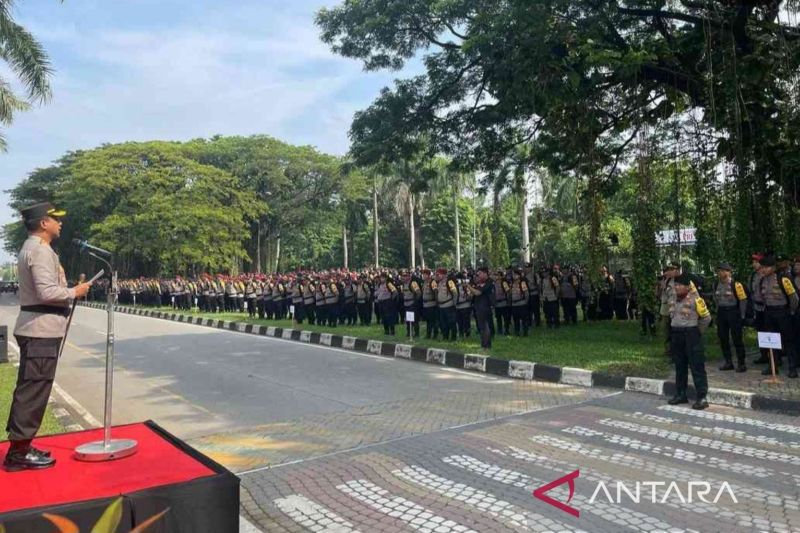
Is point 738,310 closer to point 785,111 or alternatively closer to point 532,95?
point 785,111

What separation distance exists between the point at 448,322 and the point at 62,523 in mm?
10461

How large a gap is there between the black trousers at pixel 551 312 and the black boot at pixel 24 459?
12517mm

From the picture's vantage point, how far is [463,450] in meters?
5.26

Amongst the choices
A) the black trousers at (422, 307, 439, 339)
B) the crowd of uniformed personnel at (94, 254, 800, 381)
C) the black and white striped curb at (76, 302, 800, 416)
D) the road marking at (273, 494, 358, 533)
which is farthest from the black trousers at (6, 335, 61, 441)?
the black trousers at (422, 307, 439, 339)

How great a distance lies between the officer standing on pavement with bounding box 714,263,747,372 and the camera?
856 centimetres

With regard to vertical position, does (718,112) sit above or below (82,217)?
below

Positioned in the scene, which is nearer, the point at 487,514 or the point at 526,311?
the point at 487,514

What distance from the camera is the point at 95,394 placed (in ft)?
28.9

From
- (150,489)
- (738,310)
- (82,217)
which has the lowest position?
(150,489)

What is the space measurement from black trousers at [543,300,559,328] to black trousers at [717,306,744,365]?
6.00 m

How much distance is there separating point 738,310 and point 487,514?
6.43 meters

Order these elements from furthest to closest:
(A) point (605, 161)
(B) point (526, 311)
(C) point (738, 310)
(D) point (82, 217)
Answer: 1. (D) point (82, 217)
2. (A) point (605, 161)
3. (B) point (526, 311)
4. (C) point (738, 310)

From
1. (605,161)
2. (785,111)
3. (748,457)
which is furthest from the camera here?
(605,161)

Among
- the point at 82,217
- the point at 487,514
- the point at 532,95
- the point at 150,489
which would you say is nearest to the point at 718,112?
the point at 532,95
